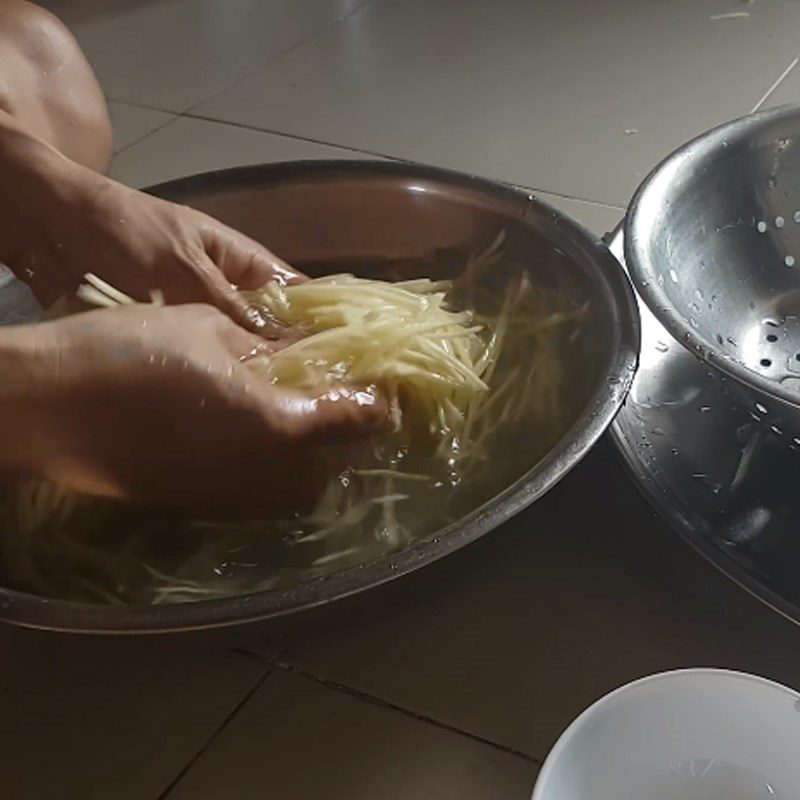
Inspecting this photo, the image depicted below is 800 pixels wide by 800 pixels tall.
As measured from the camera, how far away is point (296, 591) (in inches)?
18.1

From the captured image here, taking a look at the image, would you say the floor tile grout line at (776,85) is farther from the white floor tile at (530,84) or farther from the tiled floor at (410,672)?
the tiled floor at (410,672)

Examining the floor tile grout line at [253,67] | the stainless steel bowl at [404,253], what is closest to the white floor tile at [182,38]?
the floor tile grout line at [253,67]

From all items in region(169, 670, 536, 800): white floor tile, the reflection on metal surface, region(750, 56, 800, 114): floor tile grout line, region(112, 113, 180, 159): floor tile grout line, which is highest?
region(750, 56, 800, 114): floor tile grout line

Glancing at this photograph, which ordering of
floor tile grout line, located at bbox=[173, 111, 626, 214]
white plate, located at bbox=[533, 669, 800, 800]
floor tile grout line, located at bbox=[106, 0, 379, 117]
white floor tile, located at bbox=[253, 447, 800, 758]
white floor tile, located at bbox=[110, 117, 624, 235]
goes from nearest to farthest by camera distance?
1. white plate, located at bbox=[533, 669, 800, 800]
2. white floor tile, located at bbox=[253, 447, 800, 758]
3. floor tile grout line, located at bbox=[173, 111, 626, 214]
4. white floor tile, located at bbox=[110, 117, 624, 235]
5. floor tile grout line, located at bbox=[106, 0, 379, 117]

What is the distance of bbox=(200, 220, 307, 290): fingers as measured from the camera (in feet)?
2.18

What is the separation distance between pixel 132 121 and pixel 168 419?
684 mm

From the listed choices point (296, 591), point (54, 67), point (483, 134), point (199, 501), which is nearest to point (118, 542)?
point (199, 501)

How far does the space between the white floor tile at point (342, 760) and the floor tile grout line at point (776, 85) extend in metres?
0.71

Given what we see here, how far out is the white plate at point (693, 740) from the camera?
41 centimetres

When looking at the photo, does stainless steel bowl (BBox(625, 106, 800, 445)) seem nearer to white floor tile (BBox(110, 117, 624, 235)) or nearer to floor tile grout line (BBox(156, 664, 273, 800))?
floor tile grout line (BBox(156, 664, 273, 800))

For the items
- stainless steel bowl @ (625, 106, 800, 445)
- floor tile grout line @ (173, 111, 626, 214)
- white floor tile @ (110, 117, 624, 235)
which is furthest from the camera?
white floor tile @ (110, 117, 624, 235)

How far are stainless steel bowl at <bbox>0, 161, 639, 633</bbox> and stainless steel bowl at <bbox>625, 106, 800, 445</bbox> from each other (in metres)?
0.05

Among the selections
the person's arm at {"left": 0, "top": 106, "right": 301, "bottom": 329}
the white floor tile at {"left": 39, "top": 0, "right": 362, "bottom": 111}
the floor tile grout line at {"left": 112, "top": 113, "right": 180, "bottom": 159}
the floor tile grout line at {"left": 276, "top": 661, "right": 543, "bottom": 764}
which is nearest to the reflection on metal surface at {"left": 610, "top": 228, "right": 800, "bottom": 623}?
the floor tile grout line at {"left": 276, "top": 661, "right": 543, "bottom": 764}

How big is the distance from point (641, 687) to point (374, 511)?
0.21 m
